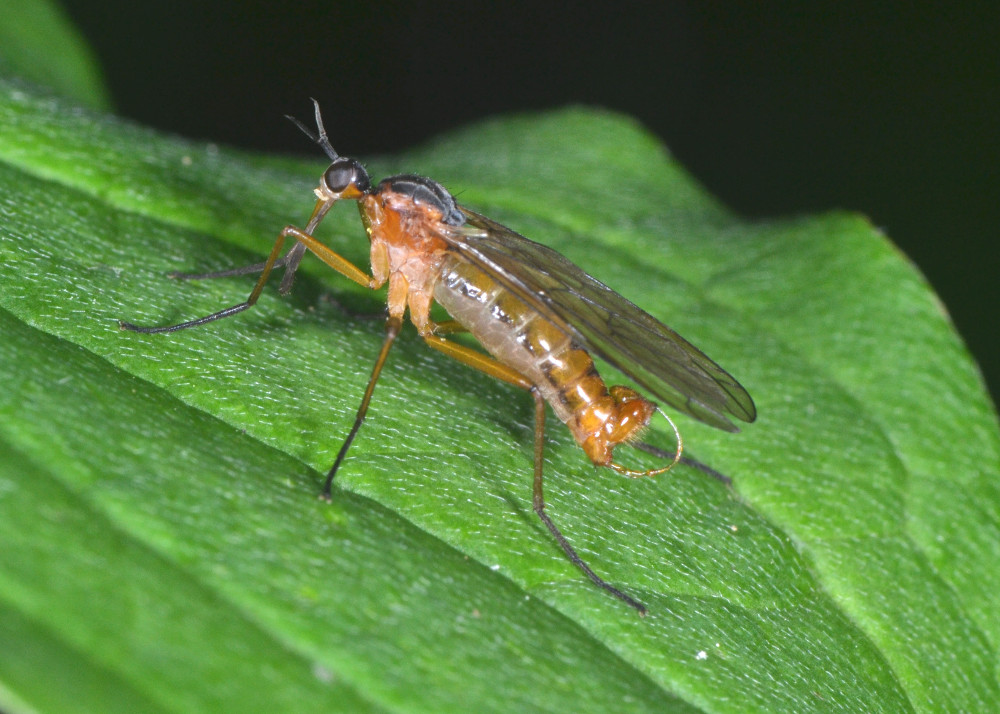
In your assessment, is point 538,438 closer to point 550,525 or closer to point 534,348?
point 550,525

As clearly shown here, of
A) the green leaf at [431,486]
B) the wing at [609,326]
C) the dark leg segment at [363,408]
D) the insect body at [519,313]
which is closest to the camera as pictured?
the green leaf at [431,486]

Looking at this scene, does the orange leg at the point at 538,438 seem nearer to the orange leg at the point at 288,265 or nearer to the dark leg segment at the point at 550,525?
the dark leg segment at the point at 550,525

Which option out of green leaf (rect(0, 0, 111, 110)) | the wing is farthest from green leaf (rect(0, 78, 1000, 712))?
green leaf (rect(0, 0, 111, 110))

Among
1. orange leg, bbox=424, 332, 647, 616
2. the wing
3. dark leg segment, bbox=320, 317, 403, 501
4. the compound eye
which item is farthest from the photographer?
the compound eye

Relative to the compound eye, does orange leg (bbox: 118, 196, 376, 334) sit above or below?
below

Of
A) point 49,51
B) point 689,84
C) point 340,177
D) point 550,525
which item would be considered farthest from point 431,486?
point 689,84

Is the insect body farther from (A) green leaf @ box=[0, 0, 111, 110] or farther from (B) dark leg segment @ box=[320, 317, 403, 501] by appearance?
(A) green leaf @ box=[0, 0, 111, 110]

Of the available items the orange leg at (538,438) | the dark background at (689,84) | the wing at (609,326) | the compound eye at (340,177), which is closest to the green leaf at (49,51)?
the dark background at (689,84)
